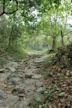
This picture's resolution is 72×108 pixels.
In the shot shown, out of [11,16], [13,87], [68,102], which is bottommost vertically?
[13,87]

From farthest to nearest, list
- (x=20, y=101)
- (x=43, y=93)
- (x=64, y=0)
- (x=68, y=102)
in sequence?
(x=64, y=0), (x=43, y=93), (x=20, y=101), (x=68, y=102)

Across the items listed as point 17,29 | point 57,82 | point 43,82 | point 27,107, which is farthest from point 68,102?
point 17,29

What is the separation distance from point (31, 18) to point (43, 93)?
339 inches

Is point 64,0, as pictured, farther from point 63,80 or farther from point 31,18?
point 63,80

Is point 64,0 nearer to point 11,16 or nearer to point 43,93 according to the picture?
point 11,16

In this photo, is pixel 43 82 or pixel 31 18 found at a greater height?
pixel 31 18

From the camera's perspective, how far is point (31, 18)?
14461mm

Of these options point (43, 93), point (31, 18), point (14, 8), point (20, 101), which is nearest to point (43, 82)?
point (43, 93)

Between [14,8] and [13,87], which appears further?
[14,8]

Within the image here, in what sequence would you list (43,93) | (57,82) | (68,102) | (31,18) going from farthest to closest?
(31,18)
(57,82)
(43,93)
(68,102)

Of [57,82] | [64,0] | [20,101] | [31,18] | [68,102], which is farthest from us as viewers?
[64,0]

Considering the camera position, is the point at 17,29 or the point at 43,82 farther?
the point at 17,29

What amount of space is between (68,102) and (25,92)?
1.96 metres

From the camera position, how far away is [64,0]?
67.4ft
